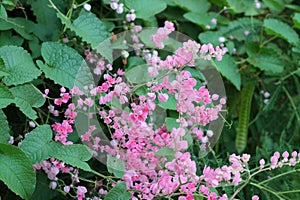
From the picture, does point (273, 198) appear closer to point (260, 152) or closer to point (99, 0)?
point (260, 152)

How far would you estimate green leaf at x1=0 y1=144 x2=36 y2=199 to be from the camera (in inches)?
32.8

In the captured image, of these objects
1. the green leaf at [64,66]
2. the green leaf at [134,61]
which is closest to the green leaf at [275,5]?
the green leaf at [134,61]

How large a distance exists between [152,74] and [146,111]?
0.26 feet

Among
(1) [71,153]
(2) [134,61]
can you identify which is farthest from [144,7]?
(1) [71,153]

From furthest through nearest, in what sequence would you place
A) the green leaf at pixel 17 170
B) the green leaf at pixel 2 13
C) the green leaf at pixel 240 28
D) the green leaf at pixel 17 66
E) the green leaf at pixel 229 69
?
the green leaf at pixel 240 28, the green leaf at pixel 229 69, the green leaf at pixel 2 13, the green leaf at pixel 17 66, the green leaf at pixel 17 170

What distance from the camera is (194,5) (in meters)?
1.47

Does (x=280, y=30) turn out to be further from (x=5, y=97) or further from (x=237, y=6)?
(x=5, y=97)

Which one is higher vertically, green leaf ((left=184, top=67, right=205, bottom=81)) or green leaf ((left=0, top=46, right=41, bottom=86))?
green leaf ((left=0, top=46, right=41, bottom=86))

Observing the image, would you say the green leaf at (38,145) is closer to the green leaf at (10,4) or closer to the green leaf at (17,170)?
the green leaf at (17,170)

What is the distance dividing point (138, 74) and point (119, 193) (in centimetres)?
31

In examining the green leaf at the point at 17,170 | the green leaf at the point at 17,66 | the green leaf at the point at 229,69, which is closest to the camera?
the green leaf at the point at 17,170

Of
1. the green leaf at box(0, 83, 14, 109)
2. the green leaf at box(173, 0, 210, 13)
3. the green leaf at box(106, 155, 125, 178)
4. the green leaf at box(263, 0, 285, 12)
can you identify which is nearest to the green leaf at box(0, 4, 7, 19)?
the green leaf at box(0, 83, 14, 109)

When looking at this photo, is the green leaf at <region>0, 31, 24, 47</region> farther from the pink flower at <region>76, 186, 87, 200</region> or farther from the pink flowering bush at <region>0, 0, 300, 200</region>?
the pink flower at <region>76, 186, 87, 200</region>

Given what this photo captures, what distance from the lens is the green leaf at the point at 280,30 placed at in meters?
1.42
